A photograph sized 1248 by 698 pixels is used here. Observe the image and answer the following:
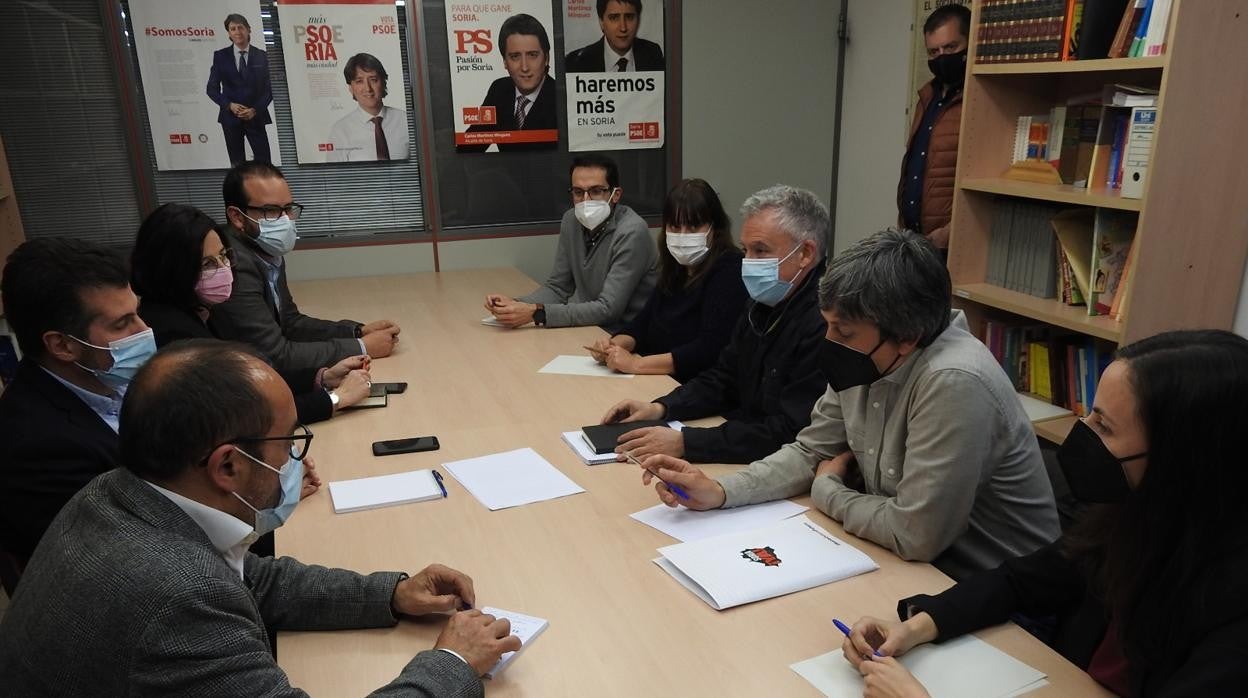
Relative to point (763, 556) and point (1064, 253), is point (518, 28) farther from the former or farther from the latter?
point (763, 556)

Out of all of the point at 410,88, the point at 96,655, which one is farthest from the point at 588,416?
the point at 410,88

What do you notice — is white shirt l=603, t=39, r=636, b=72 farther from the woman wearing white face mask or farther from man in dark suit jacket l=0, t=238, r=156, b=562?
man in dark suit jacket l=0, t=238, r=156, b=562

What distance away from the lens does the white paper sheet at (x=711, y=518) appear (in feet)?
5.23

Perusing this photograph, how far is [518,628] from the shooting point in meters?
1.29

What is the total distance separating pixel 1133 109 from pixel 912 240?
4.83 feet

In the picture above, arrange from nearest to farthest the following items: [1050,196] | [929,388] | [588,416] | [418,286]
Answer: [929,388]
[588,416]
[1050,196]
[418,286]

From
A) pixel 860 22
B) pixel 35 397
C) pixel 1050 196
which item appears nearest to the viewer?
pixel 35 397

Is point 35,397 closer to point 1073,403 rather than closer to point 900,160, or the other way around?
point 1073,403

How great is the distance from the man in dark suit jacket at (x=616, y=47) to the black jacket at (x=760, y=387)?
2.32m

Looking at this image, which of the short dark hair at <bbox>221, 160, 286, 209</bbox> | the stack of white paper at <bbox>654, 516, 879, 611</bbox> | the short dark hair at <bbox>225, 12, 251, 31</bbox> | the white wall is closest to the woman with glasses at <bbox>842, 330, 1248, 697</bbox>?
the stack of white paper at <bbox>654, 516, 879, 611</bbox>

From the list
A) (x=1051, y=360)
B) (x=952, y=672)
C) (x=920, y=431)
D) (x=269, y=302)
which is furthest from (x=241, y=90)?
(x=952, y=672)

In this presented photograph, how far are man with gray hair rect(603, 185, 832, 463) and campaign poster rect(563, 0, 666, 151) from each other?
218cm

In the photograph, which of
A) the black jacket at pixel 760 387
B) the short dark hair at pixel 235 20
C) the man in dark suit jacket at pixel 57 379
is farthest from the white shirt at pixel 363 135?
the black jacket at pixel 760 387

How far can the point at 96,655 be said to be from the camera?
939 millimetres
